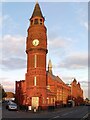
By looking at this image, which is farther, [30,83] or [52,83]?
[52,83]

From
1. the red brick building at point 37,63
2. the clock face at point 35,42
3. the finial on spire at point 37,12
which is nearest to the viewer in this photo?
the red brick building at point 37,63

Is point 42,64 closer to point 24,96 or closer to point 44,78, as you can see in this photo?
point 44,78

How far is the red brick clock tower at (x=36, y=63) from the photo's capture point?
2736 inches

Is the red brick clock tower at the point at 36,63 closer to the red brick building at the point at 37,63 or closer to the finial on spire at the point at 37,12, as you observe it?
the red brick building at the point at 37,63

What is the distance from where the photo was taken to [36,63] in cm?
7050

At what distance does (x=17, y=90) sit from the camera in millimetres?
87375

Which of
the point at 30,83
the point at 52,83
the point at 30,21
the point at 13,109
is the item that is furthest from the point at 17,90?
the point at 13,109

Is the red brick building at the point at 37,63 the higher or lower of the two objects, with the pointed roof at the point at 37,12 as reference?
lower

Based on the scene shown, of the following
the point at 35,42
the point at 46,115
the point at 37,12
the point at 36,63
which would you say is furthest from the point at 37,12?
the point at 46,115

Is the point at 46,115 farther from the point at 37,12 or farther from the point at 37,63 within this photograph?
the point at 37,12

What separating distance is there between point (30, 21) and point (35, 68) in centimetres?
1275

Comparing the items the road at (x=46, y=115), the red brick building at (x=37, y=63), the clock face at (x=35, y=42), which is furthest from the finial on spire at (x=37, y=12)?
the road at (x=46, y=115)

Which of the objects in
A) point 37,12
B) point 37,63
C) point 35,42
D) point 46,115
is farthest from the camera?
point 37,12

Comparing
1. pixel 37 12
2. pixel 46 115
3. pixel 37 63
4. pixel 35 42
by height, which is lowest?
pixel 46 115
